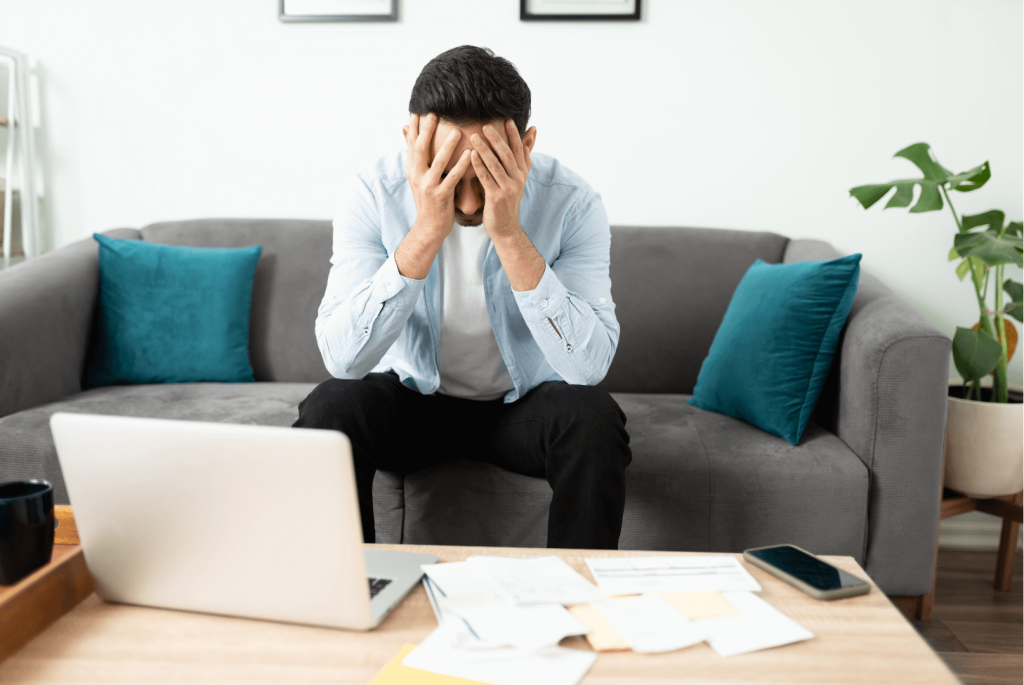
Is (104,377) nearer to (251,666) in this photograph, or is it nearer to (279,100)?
(279,100)

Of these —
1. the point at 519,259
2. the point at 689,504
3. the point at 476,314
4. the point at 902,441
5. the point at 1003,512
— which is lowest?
the point at 1003,512

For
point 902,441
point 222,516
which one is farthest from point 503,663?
point 902,441

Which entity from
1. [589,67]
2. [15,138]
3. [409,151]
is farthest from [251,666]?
[15,138]

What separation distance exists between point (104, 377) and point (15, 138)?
0.97m

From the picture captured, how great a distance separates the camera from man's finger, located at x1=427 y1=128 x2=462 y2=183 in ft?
3.74

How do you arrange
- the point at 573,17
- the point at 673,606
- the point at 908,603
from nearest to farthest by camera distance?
the point at 673,606 < the point at 908,603 < the point at 573,17

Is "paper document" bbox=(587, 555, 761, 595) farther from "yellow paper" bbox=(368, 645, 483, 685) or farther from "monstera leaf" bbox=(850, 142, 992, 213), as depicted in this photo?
"monstera leaf" bbox=(850, 142, 992, 213)

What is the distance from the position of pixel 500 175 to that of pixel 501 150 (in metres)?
0.04

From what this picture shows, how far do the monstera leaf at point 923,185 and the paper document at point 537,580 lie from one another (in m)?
1.35

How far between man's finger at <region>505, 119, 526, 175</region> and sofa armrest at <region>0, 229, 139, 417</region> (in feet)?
3.95

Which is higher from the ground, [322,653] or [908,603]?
[322,653]

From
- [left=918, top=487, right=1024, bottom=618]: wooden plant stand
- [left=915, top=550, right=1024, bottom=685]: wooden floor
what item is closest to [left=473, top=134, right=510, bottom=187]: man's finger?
[left=915, top=550, right=1024, bottom=685]: wooden floor

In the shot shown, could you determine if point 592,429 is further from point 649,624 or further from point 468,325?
point 649,624

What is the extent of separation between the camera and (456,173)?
1152mm
